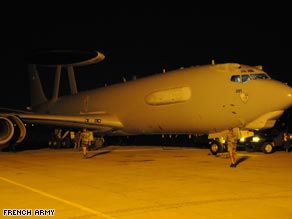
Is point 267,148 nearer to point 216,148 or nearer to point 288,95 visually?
point 216,148

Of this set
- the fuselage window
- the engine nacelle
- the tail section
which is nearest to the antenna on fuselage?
the tail section

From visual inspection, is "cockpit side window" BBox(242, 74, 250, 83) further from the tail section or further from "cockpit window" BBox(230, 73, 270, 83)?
the tail section

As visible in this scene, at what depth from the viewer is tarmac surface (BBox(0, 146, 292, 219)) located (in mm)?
7715

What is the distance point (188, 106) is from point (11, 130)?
977cm

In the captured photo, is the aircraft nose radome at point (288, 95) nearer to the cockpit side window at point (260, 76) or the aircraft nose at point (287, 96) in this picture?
the aircraft nose at point (287, 96)

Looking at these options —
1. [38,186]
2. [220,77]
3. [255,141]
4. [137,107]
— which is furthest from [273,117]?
[38,186]

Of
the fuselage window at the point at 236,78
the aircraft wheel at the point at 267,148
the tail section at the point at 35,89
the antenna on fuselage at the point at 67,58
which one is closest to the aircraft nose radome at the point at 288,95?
the fuselage window at the point at 236,78

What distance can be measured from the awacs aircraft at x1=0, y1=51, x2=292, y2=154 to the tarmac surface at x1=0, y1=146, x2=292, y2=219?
368 centimetres

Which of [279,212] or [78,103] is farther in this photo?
[78,103]

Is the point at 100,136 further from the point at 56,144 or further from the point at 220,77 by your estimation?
the point at 220,77

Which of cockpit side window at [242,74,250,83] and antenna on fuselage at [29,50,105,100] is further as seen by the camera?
antenna on fuselage at [29,50,105,100]

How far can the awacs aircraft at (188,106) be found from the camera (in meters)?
18.4

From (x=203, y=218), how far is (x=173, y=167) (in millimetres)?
8364

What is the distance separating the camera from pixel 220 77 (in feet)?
64.0
